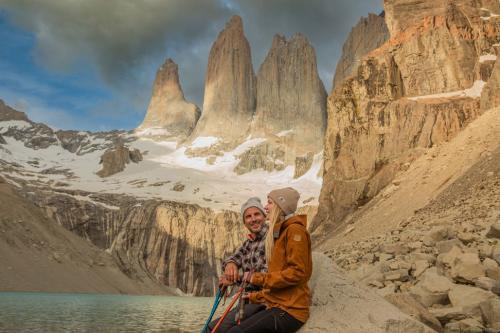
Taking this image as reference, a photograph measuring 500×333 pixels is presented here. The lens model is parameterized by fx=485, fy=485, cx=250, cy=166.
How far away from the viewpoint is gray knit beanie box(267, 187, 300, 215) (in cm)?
499

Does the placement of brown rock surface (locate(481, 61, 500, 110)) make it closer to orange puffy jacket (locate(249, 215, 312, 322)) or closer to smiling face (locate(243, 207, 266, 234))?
smiling face (locate(243, 207, 266, 234))

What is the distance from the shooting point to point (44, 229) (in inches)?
2511

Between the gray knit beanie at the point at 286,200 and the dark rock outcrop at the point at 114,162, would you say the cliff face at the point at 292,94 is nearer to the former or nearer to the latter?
the dark rock outcrop at the point at 114,162

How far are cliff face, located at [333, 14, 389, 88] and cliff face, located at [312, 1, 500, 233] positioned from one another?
74.1 metres

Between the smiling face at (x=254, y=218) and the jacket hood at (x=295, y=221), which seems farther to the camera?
the smiling face at (x=254, y=218)

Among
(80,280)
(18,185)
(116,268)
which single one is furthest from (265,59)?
(80,280)

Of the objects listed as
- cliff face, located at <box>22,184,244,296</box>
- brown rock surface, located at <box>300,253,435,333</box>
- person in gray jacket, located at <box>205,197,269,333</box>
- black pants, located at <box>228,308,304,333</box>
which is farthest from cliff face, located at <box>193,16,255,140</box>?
black pants, located at <box>228,308,304,333</box>

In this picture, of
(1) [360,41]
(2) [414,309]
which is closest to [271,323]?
(2) [414,309]

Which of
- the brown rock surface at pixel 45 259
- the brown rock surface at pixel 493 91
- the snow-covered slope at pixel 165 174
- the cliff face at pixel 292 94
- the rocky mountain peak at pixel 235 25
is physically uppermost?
the rocky mountain peak at pixel 235 25

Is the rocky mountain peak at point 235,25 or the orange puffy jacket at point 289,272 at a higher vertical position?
the rocky mountain peak at point 235,25

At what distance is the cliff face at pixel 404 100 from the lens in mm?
41906

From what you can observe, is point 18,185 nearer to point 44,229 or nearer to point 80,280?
point 44,229

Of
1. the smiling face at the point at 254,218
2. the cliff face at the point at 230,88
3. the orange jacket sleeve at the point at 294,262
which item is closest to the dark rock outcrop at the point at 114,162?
the cliff face at the point at 230,88

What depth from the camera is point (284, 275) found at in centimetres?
469
